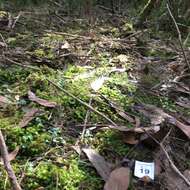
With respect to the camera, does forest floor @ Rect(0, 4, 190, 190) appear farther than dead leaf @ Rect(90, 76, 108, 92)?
No

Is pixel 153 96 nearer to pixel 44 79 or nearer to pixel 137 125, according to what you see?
pixel 137 125

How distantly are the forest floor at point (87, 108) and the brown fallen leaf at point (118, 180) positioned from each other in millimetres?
39

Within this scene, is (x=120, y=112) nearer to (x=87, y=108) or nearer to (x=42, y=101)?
(x=87, y=108)

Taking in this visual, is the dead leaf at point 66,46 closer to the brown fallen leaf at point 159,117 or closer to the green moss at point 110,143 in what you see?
the brown fallen leaf at point 159,117

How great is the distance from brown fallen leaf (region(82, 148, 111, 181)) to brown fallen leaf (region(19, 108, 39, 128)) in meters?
0.33

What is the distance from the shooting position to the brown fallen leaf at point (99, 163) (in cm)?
198

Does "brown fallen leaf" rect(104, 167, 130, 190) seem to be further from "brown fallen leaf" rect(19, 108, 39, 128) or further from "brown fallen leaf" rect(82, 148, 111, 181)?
"brown fallen leaf" rect(19, 108, 39, 128)

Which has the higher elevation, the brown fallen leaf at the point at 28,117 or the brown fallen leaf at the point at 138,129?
the brown fallen leaf at the point at 28,117

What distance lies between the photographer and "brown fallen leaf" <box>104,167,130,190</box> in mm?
1910

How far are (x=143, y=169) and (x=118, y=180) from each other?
0.17m

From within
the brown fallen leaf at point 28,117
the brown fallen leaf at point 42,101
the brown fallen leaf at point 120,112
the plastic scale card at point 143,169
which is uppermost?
the brown fallen leaf at point 42,101

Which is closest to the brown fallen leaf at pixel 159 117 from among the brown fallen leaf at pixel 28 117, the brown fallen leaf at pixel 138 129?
the brown fallen leaf at pixel 138 129

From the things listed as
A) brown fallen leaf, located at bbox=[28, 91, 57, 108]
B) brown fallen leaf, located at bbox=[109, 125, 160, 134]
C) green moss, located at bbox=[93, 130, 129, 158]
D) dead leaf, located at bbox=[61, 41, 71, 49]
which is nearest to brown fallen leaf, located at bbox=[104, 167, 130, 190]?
green moss, located at bbox=[93, 130, 129, 158]

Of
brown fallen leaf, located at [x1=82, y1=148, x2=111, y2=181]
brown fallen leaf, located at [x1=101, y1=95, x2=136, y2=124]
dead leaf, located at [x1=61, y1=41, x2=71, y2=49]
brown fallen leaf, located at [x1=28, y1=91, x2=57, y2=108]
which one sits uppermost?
dead leaf, located at [x1=61, y1=41, x2=71, y2=49]
